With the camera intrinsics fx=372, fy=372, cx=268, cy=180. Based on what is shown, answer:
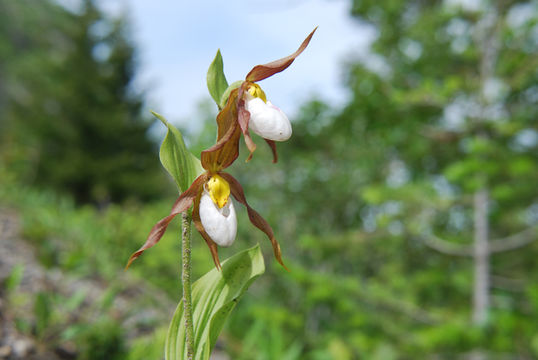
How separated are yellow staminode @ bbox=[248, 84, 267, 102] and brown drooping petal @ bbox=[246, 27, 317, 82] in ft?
0.04

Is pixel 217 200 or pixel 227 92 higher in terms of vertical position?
pixel 227 92

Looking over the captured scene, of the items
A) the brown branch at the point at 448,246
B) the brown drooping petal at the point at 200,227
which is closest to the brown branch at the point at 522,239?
the brown branch at the point at 448,246

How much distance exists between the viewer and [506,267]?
4.30 meters

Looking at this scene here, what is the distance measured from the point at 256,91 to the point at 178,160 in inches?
7.7

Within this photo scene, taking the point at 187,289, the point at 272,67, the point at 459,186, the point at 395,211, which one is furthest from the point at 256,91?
the point at 459,186

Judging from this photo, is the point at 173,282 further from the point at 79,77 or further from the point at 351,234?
the point at 79,77

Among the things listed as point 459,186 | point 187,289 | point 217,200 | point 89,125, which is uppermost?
point 89,125

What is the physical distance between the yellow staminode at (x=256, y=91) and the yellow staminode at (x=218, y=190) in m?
0.16

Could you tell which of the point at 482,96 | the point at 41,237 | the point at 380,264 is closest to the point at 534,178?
the point at 482,96

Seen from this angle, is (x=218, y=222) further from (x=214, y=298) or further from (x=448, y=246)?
(x=448, y=246)

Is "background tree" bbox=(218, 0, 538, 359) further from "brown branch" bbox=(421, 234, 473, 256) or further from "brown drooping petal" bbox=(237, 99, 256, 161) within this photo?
"brown drooping petal" bbox=(237, 99, 256, 161)

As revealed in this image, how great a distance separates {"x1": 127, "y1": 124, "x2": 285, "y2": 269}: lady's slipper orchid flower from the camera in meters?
0.62

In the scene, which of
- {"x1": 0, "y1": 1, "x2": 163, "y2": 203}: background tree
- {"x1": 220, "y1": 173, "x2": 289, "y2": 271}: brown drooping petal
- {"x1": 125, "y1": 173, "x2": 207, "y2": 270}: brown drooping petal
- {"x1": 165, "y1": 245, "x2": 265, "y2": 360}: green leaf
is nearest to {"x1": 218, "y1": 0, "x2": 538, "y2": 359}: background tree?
{"x1": 165, "y1": 245, "x2": 265, "y2": 360}: green leaf

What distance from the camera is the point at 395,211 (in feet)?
8.60
